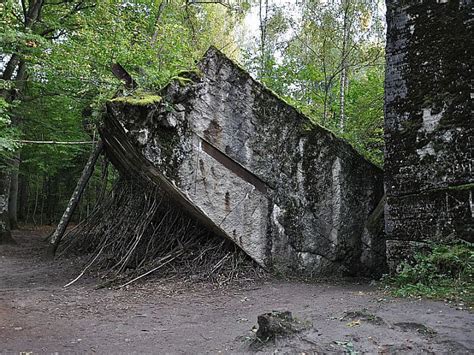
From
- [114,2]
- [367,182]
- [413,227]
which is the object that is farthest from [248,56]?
[413,227]

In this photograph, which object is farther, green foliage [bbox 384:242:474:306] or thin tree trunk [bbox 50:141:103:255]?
thin tree trunk [bbox 50:141:103:255]

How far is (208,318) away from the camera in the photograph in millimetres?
5211

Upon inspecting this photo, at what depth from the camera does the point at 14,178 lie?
14.4 metres

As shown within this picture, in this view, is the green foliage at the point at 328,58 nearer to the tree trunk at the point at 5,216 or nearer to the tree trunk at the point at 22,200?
the tree trunk at the point at 5,216

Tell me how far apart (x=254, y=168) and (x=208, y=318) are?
3006 millimetres

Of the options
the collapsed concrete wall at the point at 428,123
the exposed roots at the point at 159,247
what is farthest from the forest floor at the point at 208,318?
the collapsed concrete wall at the point at 428,123

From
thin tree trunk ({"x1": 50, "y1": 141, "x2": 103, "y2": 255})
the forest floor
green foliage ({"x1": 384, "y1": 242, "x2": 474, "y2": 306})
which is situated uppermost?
thin tree trunk ({"x1": 50, "y1": 141, "x2": 103, "y2": 255})

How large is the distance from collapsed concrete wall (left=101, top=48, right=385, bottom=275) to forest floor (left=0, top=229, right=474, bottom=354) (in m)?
0.80

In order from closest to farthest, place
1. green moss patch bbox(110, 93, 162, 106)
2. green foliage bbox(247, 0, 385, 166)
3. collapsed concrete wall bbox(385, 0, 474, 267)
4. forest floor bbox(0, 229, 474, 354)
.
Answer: forest floor bbox(0, 229, 474, 354)
collapsed concrete wall bbox(385, 0, 474, 267)
green moss patch bbox(110, 93, 162, 106)
green foliage bbox(247, 0, 385, 166)

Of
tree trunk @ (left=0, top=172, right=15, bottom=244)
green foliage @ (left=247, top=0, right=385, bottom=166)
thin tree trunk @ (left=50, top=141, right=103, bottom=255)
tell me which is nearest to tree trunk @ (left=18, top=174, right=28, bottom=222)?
tree trunk @ (left=0, top=172, right=15, bottom=244)

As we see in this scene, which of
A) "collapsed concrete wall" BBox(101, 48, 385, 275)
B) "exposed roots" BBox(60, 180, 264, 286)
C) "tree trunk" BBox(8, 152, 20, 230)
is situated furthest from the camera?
"tree trunk" BBox(8, 152, 20, 230)

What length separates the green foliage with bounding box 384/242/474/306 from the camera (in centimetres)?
492

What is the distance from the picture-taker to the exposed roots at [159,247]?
7.27 meters

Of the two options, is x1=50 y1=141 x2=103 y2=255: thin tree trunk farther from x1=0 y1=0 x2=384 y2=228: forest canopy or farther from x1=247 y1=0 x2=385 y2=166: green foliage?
x1=247 y1=0 x2=385 y2=166: green foliage
